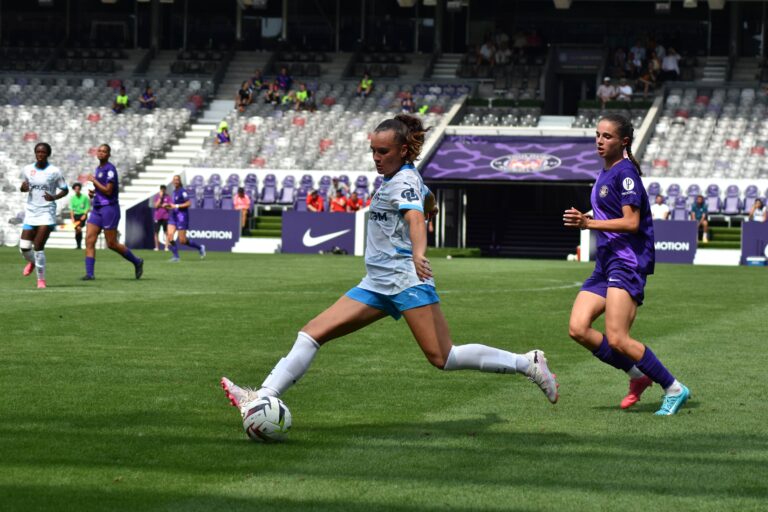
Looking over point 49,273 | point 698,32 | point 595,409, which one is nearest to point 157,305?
point 49,273

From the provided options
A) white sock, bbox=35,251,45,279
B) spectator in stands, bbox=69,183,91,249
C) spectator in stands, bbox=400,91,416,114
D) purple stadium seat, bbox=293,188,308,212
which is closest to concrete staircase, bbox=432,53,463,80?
spectator in stands, bbox=400,91,416,114

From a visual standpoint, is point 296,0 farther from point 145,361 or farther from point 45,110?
point 145,361

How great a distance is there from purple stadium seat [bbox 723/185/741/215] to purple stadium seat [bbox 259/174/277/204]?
14222 mm

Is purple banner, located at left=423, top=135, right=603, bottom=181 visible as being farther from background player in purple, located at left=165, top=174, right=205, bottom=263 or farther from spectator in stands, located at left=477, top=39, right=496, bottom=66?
background player in purple, located at left=165, top=174, right=205, bottom=263

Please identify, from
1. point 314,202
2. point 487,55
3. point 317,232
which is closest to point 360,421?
point 317,232

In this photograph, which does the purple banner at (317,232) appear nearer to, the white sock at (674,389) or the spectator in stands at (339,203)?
the spectator in stands at (339,203)

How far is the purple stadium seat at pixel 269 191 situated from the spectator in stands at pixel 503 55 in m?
12.8

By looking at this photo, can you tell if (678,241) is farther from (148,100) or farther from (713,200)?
(148,100)

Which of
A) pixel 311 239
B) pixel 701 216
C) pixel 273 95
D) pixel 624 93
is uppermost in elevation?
pixel 624 93

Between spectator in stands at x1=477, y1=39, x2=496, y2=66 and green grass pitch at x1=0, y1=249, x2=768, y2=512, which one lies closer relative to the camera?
green grass pitch at x1=0, y1=249, x2=768, y2=512

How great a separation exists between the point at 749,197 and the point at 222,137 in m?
18.3

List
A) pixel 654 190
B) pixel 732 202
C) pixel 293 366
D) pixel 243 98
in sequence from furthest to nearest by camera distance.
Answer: pixel 243 98 < pixel 654 190 < pixel 732 202 < pixel 293 366

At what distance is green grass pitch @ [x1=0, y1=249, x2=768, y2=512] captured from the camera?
6324mm

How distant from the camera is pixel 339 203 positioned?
42.1 meters
